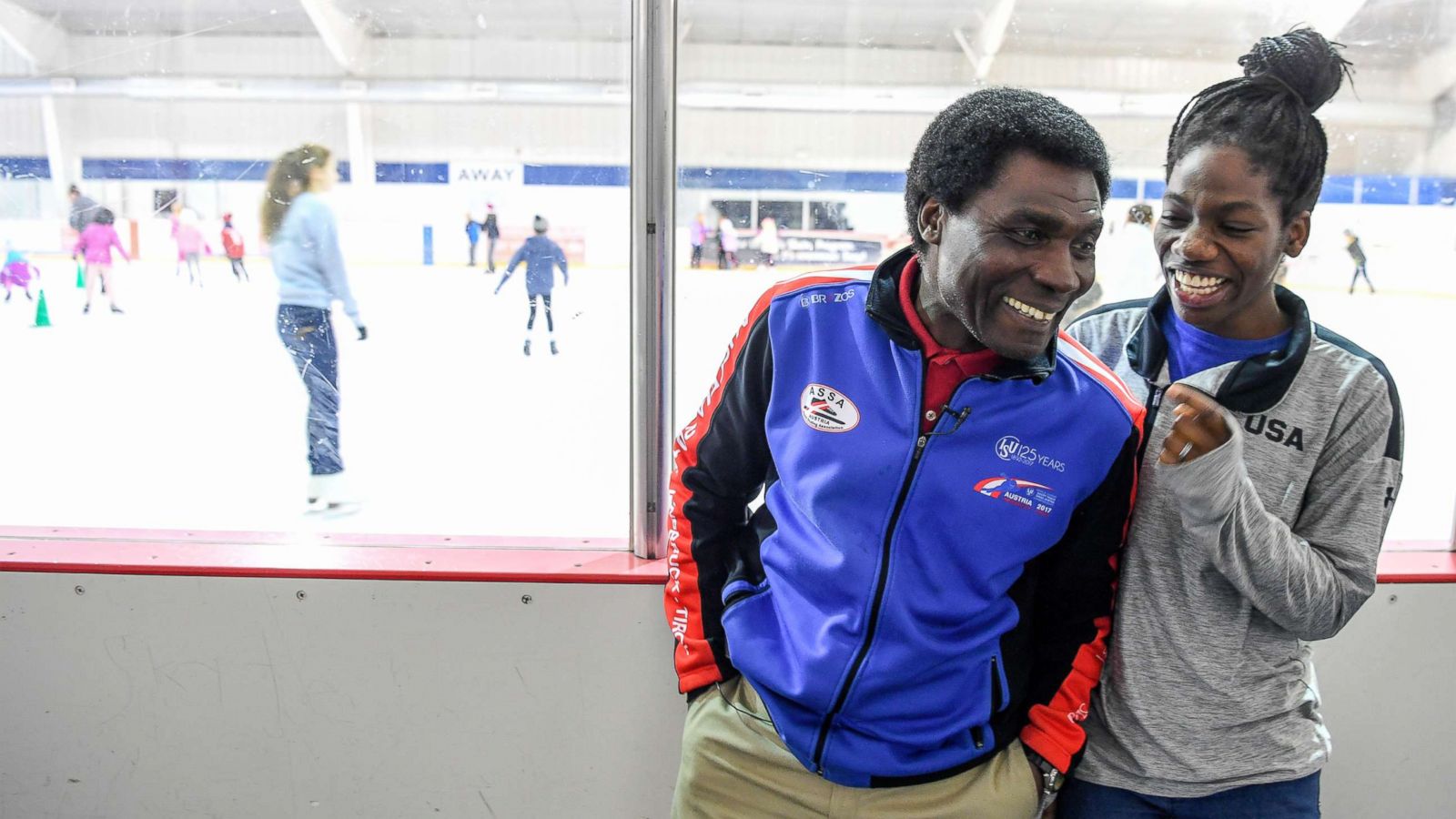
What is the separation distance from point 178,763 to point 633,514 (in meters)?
1.04

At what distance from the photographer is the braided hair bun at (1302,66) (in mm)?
1170

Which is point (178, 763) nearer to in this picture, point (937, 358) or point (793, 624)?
point (793, 624)

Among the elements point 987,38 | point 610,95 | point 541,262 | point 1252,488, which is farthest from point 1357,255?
point 541,262

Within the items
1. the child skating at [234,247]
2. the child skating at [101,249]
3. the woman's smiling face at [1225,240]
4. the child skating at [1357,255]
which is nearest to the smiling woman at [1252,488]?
the woman's smiling face at [1225,240]

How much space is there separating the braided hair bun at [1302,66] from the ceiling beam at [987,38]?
796 millimetres

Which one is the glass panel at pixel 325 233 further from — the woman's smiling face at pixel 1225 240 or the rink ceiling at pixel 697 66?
the woman's smiling face at pixel 1225 240

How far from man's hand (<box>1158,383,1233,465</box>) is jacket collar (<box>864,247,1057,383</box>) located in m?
0.17

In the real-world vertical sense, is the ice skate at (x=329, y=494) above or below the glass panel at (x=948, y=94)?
below

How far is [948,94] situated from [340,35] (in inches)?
47.8

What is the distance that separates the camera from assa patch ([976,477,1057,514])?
1.15 m

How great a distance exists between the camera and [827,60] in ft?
6.36

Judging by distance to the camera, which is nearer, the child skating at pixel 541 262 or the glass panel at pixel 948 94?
the glass panel at pixel 948 94

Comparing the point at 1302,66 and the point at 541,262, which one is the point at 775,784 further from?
the point at 541,262

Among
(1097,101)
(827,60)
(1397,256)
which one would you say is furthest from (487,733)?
(1397,256)
